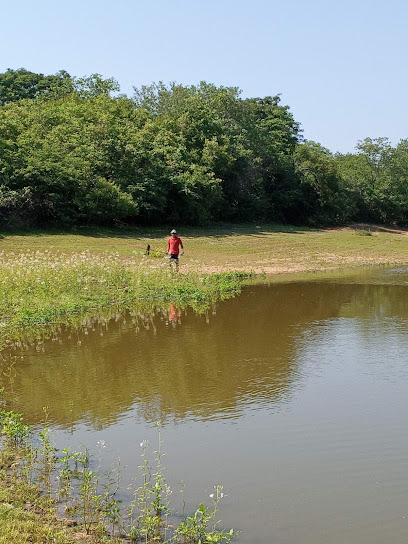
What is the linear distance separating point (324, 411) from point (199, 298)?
9.86m

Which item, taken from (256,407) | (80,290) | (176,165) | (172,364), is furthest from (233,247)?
(256,407)

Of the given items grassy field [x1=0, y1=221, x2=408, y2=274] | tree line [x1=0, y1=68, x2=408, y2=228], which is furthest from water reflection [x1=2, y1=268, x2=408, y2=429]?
tree line [x1=0, y1=68, x2=408, y2=228]

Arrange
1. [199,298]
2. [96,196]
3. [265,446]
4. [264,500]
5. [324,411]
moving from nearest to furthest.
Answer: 1. [264,500]
2. [265,446]
3. [324,411]
4. [199,298]
5. [96,196]

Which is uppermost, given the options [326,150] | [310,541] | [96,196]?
[326,150]

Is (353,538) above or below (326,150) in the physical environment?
below

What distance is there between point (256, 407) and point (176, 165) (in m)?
33.8

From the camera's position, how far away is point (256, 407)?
9.30 metres

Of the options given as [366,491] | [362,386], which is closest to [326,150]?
[362,386]

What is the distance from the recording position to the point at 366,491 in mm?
6559

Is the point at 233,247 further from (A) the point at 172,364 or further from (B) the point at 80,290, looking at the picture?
(A) the point at 172,364

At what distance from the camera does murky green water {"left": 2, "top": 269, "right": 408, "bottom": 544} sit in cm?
629

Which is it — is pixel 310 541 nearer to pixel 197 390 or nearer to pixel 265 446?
pixel 265 446

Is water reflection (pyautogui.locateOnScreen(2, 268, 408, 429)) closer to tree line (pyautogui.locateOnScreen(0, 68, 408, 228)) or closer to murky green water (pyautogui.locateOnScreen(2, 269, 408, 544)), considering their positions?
murky green water (pyautogui.locateOnScreen(2, 269, 408, 544))

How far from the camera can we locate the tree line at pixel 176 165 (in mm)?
35875
